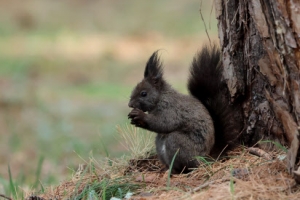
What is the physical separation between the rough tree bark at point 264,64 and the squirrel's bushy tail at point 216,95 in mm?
53

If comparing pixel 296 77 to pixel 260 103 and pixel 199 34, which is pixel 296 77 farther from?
pixel 199 34

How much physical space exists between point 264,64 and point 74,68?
8895 millimetres

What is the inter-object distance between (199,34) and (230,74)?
9787 millimetres

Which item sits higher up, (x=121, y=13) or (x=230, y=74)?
(x=121, y=13)

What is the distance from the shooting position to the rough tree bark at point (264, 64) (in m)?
3.40

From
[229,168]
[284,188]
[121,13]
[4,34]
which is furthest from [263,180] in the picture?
[121,13]

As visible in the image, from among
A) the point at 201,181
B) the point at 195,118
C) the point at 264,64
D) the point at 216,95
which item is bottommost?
the point at 201,181

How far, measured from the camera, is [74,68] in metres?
12.4

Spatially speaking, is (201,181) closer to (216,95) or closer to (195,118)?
(195,118)

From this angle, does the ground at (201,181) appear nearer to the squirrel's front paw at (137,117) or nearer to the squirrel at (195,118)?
the squirrel at (195,118)

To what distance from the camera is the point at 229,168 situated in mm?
3721

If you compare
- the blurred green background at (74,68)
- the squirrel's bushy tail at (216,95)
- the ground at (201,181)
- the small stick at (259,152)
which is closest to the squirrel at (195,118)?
the squirrel's bushy tail at (216,95)

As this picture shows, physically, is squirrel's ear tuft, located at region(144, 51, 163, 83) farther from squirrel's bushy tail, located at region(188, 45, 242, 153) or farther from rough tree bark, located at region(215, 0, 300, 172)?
rough tree bark, located at region(215, 0, 300, 172)

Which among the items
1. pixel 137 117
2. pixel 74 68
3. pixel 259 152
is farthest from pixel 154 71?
pixel 74 68
